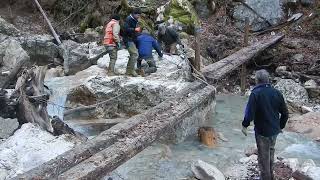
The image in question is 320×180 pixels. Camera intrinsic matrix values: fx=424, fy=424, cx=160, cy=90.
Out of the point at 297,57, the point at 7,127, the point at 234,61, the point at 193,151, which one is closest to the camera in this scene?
the point at 7,127

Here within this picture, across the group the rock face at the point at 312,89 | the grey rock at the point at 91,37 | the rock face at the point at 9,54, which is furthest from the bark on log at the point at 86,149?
the grey rock at the point at 91,37

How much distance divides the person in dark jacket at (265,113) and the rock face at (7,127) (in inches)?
171

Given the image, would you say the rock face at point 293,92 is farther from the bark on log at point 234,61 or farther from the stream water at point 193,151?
the stream water at point 193,151

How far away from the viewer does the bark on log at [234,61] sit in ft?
35.5

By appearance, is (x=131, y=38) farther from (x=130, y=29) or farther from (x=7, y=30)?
(x=7, y=30)

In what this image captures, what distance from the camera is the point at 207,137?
29.5 ft

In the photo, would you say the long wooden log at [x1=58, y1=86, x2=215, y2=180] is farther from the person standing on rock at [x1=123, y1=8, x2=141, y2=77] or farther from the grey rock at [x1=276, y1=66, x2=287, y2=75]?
the grey rock at [x1=276, y1=66, x2=287, y2=75]

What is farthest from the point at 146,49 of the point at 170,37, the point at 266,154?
the point at 266,154

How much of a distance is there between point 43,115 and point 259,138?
4.46m

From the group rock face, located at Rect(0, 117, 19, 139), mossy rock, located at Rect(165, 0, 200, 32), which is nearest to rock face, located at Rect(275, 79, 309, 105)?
mossy rock, located at Rect(165, 0, 200, 32)

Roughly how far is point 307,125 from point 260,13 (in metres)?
8.76

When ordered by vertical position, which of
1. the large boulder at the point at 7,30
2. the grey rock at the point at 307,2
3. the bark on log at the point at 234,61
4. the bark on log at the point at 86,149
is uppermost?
the grey rock at the point at 307,2

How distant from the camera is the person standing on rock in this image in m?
10.1

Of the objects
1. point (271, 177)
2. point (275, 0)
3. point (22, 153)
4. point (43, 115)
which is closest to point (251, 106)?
point (271, 177)
